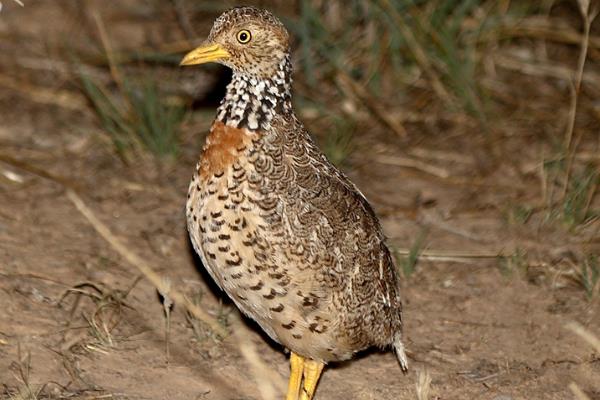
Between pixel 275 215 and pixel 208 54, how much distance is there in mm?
715

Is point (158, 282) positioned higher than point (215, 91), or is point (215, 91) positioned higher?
point (215, 91)

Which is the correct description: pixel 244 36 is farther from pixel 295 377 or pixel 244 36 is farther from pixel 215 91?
pixel 215 91

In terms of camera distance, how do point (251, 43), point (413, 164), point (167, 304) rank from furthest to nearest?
point (413, 164), point (167, 304), point (251, 43)

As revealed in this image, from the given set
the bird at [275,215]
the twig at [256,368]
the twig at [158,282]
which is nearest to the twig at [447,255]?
the twig at [256,368]

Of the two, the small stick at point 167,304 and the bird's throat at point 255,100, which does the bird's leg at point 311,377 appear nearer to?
the small stick at point 167,304

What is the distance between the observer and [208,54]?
186 inches

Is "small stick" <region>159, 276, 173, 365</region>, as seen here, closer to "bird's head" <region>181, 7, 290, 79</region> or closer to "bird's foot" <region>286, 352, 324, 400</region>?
"bird's foot" <region>286, 352, 324, 400</region>

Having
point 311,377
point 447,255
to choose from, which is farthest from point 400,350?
point 447,255

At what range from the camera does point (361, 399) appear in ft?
16.7

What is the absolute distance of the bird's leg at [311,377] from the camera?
195 inches

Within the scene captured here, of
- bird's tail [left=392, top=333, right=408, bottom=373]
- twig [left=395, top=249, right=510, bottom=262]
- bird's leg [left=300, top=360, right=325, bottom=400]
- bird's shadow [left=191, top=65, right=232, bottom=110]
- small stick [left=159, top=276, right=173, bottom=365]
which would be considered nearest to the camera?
small stick [left=159, top=276, right=173, bottom=365]

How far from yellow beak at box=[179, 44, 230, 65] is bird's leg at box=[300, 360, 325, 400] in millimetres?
1305

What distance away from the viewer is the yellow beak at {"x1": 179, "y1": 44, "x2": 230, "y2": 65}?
184 inches

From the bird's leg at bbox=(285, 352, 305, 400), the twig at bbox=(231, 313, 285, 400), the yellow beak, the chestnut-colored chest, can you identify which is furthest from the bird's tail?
the yellow beak
